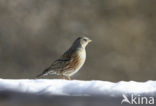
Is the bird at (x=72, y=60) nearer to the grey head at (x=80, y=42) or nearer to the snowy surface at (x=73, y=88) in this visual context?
the grey head at (x=80, y=42)

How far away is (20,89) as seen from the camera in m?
2.20

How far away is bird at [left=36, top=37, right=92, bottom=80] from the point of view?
390cm

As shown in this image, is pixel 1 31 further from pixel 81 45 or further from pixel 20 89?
pixel 20 89

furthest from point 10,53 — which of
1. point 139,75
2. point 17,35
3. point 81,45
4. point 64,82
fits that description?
point 64,82

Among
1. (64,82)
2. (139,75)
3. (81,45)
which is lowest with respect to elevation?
(64,82)

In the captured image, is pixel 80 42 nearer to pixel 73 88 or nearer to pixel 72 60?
pixel 72 60

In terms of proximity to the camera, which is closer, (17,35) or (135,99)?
(135,99)

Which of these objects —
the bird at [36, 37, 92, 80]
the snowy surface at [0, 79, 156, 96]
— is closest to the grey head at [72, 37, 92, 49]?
the bird at [36, 37, 92, 80]

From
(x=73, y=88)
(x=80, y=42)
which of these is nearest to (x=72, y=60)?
(x=80, y=42)

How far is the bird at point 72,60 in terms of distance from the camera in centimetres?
390

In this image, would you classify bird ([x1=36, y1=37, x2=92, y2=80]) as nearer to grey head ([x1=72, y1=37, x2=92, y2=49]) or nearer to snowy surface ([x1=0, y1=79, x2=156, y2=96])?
grey head ([x1=72, y1=37, x2=92, y2=49])

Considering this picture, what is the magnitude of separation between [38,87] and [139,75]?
5.91 m

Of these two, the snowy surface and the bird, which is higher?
the bird

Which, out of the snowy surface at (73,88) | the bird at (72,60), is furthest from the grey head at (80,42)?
the snowy surface at (73,88)
